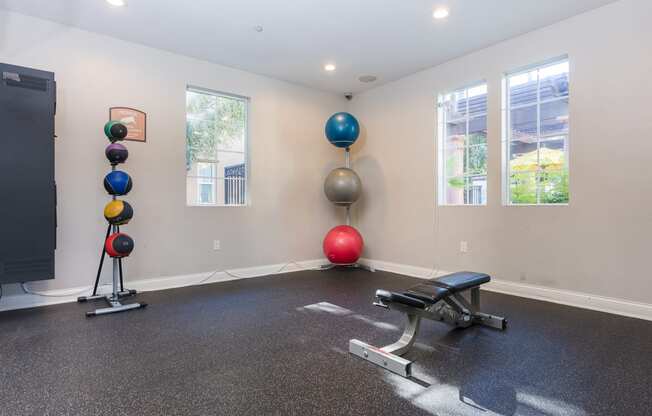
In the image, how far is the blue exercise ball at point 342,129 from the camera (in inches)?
201

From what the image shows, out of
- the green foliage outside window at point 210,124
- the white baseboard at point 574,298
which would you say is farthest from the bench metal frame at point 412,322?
the green foliage outside window at point 210,124

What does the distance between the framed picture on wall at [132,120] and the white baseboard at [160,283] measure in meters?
A: 1.63

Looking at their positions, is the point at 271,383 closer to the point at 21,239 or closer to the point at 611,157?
the point at 21,239

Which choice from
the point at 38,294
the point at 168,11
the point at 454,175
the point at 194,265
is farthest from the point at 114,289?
the point at 454,175

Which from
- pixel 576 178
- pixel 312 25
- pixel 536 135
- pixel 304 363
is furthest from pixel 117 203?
pixel 576 178

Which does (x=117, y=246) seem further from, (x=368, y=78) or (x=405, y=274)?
(x=368, y=78)

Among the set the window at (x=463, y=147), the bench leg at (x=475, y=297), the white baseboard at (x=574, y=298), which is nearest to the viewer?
the bench leg at (x=475, y=297)

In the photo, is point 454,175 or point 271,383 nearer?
point 271,383

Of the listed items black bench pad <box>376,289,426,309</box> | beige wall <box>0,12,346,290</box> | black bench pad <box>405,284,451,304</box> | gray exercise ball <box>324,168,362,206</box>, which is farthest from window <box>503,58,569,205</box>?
beige wall <box>0,12,346,290</box>

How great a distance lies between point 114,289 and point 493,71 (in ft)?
15.5

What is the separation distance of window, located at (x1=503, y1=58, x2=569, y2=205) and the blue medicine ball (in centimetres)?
406

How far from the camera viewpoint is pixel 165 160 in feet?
13.8

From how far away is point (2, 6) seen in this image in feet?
10.7

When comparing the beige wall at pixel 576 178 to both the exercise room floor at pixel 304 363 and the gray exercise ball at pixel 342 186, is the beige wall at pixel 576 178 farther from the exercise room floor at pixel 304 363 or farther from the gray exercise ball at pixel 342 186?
the gray exercise ball at pixel 342 186
